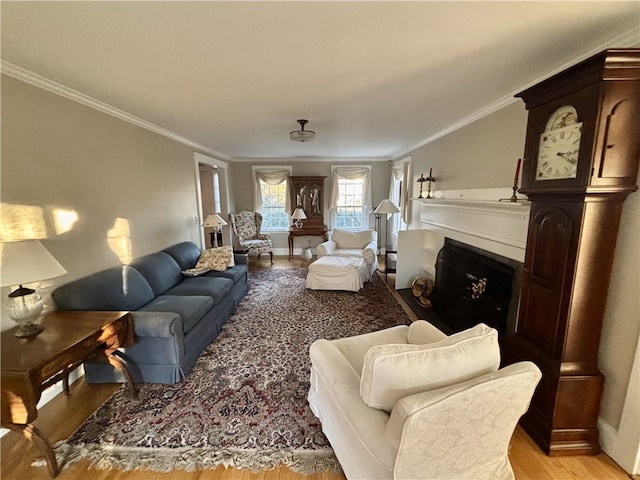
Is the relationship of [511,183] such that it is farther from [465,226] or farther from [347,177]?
[347,177]

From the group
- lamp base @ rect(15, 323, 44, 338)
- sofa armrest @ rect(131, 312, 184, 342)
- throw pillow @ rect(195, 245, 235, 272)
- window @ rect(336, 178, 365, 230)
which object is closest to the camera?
lamp base @ rect(15, 323, 44, 338)

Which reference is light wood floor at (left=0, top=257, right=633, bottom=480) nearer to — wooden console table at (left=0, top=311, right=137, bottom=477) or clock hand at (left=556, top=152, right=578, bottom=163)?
wooden console table at (left=0, top=311, right=137, bottom=477)

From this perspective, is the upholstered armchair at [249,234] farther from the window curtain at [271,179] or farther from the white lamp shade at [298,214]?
the white lamp shade at [298,214]

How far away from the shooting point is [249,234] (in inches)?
241

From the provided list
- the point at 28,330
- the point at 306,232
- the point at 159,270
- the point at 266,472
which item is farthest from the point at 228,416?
the point at 306,232

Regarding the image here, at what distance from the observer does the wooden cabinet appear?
623cm

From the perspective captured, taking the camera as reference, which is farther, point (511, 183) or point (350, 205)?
point (350, 205)

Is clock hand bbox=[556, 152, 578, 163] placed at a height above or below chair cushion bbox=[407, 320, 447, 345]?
above

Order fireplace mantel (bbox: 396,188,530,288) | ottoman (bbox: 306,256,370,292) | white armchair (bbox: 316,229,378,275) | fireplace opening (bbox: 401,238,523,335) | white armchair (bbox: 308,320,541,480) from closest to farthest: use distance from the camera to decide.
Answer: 1. white armchair (bbox: 308,320,541,480)
2. fireplace mantel (bbox: 396,188,530,288)
3. fireplace opening (bbox: 401,238,523,335)
4. ottoman (bbox: 306,256,370,292)
5. white armchair (bbox: 316,229,378,275)

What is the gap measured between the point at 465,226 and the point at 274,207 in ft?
15.1

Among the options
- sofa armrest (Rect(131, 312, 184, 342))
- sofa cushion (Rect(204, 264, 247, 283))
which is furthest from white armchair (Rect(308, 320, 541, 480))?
sofa cushion (Rect(204, 264, 247, 283))

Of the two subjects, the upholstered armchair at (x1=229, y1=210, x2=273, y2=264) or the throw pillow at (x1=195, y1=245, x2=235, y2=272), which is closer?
the throw pillow at (x1=195, y1=245, x2=235, y2=272)

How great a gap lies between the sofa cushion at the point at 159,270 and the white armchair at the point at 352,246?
228 cm

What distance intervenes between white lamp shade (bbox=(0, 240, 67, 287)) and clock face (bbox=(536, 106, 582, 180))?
9.63 ft
